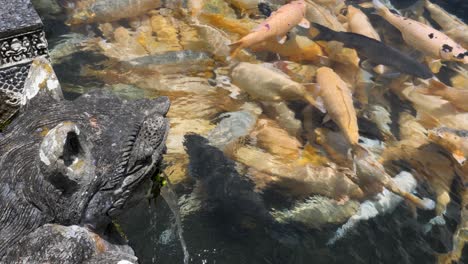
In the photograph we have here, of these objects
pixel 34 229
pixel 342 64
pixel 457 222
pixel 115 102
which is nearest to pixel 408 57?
pixel 342 64

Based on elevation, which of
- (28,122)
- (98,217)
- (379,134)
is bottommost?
(379,134)

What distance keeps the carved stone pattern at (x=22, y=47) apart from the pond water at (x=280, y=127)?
1.59 meters

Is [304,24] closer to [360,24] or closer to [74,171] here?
[360,24]

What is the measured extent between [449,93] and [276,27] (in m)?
2.38

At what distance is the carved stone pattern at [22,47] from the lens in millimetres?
2736

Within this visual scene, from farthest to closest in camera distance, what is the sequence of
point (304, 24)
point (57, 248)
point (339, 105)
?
point (304, 24) < point (339, 105) < point (57, 248)

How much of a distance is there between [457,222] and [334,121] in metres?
1.63

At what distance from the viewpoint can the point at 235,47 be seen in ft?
21.6

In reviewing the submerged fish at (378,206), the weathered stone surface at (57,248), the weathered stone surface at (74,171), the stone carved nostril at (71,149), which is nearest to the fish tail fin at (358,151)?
the submerged fish at (378,206)

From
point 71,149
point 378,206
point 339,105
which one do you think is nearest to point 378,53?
point 339,105

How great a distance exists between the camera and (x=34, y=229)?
1.93 metres

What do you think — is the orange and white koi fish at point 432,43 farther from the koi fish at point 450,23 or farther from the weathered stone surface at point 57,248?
the weathered stone surface at point 57,248

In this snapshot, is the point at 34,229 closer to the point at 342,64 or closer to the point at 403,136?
the point at 403,136

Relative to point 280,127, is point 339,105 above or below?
above
